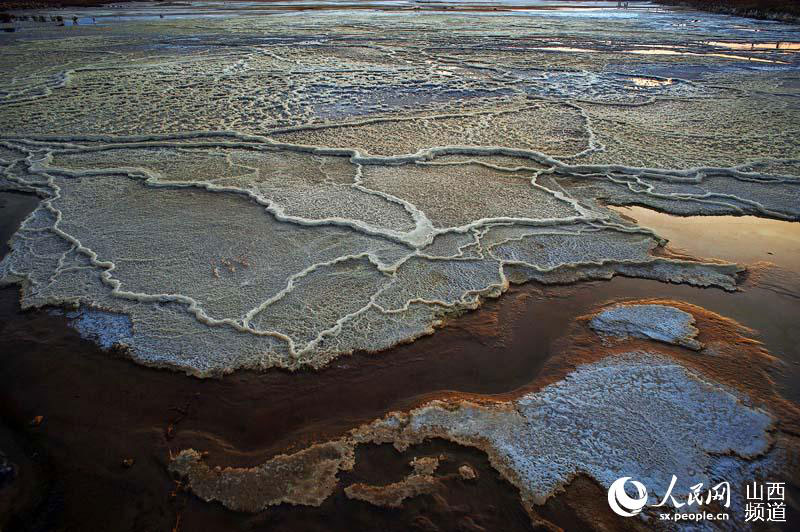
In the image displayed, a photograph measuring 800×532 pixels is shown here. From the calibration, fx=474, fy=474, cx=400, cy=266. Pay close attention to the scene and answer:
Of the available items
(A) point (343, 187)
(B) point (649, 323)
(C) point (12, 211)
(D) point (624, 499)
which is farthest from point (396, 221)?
(C) point (12, 211)

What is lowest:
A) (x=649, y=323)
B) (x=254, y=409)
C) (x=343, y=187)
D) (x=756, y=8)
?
(x=254, y=409)

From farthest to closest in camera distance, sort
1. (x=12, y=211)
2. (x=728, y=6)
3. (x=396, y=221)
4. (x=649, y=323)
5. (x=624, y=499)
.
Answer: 1. (x=728, y=6)
2. (x=12, y=211)
3. (x=396, y=221)
4. (x=649, y=323)
5. (x=624, y=499)

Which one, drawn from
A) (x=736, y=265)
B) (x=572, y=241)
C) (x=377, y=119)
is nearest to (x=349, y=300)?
(x=572, y=241)

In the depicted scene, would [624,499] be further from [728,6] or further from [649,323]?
[728,6]

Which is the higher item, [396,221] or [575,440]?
[396,221]

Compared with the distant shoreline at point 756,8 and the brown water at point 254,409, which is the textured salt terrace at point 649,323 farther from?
the distant shoreline at point 756,8

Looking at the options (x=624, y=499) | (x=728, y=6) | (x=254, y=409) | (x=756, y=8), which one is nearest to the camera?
(x=624, y=499)

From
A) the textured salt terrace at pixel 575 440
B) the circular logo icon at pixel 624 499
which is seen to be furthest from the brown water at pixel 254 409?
the circular logo icon at pixel 624 499
